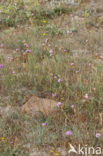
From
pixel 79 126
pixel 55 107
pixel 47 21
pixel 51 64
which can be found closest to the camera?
pixel 79 126

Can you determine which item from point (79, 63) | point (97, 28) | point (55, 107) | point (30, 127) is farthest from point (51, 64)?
point (97, 28)

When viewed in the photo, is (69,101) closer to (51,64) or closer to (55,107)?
(55,107)

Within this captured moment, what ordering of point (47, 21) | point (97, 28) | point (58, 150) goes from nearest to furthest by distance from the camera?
point (58, 150) < point (97, 28) < point (47, 21)

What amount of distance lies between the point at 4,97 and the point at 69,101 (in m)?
0.83

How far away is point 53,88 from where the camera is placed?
3.02m

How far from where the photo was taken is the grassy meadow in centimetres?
224

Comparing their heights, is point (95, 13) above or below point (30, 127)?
above

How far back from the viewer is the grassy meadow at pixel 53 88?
2.24 meters

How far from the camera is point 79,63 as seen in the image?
12.3ft

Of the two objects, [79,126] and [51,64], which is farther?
[51,64]

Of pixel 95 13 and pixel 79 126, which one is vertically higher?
pixel 95 13

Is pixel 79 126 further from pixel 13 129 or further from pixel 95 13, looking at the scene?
pixel 95 13

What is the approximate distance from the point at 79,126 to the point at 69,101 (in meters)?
0.46

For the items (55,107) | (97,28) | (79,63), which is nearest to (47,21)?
(97,28)
